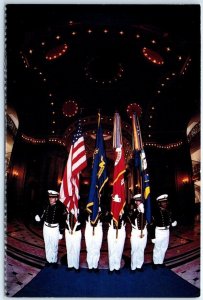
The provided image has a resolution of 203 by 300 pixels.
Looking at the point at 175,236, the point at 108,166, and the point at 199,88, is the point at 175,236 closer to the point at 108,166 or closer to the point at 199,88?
the point at 108,166

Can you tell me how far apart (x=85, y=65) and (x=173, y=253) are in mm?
2035

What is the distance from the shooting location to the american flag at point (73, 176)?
3566mm

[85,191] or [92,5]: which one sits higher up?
[92,5]

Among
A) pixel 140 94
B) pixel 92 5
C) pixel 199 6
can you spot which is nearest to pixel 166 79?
pixel 140 94

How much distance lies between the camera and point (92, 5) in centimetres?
348

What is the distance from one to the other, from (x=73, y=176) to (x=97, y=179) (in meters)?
0.24

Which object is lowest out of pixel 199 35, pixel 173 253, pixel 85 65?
pixel 173 253

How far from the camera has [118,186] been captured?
3.59 m

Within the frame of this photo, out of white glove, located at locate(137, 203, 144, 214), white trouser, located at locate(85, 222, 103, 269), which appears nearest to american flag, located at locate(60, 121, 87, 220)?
white trouser, located at locate(85, 222, 103, 269)

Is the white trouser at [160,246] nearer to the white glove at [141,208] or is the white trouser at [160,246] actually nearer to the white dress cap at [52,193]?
the white glove at [141,208]

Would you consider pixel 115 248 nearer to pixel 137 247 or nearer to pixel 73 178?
pixel 137 247

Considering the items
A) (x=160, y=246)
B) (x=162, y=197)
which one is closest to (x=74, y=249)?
(x=160, y=246)

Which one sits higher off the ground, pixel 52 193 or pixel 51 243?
pixel 52 193

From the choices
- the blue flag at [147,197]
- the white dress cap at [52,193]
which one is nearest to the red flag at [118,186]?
the blue flag at [147,197]
